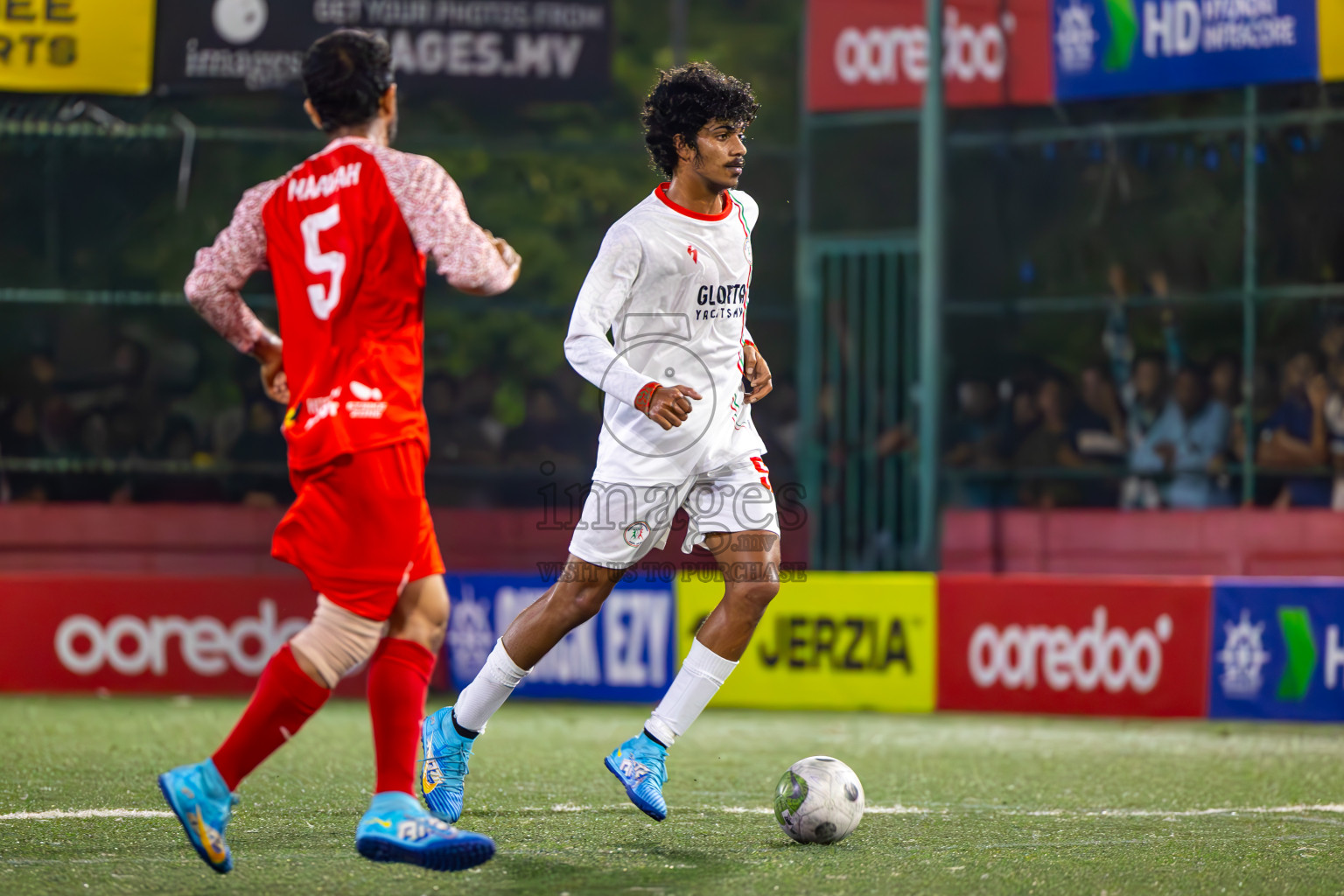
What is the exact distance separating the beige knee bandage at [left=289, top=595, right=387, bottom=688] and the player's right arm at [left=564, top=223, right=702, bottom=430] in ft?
3.33

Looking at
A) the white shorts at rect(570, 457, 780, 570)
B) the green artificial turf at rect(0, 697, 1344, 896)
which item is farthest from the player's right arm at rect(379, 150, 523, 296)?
the green artificial turf at rect(0, 697, 1344, 896)

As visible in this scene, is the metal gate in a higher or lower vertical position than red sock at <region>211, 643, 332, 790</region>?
higher

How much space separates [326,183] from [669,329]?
128 centimetres

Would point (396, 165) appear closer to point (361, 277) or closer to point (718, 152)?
point (361, 277)

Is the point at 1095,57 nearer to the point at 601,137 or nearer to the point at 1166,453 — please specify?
the point at 1166,453

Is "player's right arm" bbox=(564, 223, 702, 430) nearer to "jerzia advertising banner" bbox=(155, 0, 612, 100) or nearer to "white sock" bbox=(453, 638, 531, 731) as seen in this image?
A: "white sock" bbox=(453, 638, 531, 731)

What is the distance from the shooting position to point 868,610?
28.5ft

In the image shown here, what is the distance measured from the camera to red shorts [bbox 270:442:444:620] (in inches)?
137

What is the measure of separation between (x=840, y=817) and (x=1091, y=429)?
22.8 feet

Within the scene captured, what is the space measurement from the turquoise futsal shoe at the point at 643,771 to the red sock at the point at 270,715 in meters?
1.07

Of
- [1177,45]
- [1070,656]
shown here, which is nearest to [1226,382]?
[1177,45]

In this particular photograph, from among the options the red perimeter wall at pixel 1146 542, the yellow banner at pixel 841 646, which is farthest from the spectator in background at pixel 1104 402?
the yellow banner at pixel 841 646

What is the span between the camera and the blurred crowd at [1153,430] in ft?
32.8

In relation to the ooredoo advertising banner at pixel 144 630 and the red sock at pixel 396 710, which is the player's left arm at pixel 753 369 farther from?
the ooredoo advertising banner at pixel 144 630
